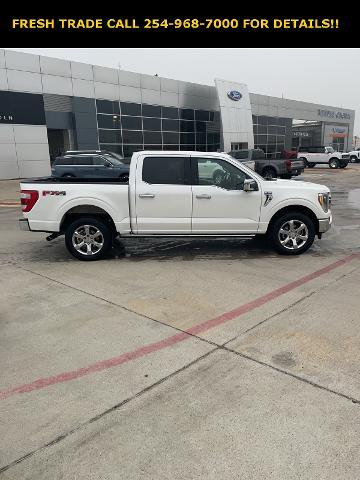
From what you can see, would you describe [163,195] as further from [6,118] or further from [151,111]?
[151,111]

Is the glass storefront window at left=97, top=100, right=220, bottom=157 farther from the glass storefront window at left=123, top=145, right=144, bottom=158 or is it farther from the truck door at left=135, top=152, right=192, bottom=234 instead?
the truck door at left=135, top=152, right=192, bottom=234

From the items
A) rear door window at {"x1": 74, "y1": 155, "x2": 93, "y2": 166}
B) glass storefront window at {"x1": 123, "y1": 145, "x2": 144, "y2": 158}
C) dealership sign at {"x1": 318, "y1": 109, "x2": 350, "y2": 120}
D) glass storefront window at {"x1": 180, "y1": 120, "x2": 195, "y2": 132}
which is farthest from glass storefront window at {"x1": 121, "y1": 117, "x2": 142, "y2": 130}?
dealership sign at {"x1": 318, "y1": 109, "x2": 350, "y2": 120}

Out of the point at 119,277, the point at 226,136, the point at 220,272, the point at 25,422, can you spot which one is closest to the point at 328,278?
the point at 220,272

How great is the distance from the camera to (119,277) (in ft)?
18.8

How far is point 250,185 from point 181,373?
4.00m

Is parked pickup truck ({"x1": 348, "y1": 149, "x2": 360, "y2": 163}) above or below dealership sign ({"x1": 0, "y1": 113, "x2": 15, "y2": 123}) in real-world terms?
below

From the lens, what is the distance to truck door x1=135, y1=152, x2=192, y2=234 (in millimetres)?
6488

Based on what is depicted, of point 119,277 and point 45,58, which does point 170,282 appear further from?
point 45,58

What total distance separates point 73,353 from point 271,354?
1863mm

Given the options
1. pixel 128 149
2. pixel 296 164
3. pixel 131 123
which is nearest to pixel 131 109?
pixel 131 123

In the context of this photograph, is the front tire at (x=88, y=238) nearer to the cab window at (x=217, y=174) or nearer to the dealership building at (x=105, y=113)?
the cab window at (x=217, y=174)

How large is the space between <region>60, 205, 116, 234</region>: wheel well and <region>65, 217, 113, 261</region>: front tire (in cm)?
9

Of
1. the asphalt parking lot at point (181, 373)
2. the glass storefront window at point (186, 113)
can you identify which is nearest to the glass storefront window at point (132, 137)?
the glass storefront window at point (186, 113)

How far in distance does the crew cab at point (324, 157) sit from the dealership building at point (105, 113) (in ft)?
20.0
